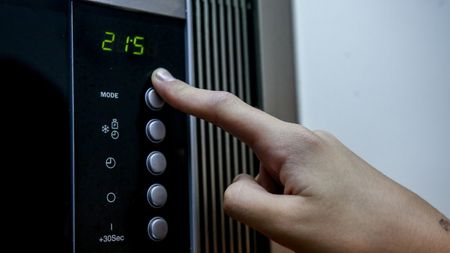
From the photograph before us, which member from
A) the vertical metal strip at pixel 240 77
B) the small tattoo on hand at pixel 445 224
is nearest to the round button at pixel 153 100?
the vertical metal strip at pixel 240 77

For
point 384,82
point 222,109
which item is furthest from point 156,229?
point 384,82

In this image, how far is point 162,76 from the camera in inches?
24.3

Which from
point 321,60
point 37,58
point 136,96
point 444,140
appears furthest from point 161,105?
point 444,140

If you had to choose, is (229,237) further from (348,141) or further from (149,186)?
(348,141)

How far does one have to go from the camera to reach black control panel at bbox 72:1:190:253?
576mm

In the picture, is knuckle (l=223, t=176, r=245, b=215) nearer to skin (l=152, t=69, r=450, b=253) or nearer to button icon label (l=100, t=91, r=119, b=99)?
skin (l=152, t=69, r=450, b=253)

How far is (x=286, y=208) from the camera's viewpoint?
0.54 metres

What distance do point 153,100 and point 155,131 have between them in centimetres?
3

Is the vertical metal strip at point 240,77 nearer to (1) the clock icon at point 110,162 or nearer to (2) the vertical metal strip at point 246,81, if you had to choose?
(2) the vertical metal strip at point 246,81

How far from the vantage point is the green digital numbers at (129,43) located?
604mm

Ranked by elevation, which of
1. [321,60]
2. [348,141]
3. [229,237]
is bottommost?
[229,237]

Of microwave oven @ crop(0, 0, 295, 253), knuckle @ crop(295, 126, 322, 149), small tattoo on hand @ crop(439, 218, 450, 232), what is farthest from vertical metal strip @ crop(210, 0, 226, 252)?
small tattoo on hand @ crop(439, 218, 450, 232)

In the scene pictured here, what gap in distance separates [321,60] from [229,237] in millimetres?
269

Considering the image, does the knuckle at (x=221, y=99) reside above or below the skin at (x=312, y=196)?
above
